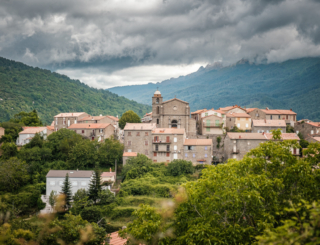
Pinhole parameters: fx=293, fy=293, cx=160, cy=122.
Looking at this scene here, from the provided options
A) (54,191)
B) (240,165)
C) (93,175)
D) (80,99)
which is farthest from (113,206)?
(80,99)

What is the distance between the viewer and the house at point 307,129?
6488cm

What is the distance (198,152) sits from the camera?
177 feet

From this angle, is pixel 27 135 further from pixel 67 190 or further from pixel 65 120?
pixel 67 190

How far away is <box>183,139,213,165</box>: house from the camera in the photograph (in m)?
53.7

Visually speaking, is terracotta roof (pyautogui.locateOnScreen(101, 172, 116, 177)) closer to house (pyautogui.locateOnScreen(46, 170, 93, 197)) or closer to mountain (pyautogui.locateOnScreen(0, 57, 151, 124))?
house (pyautogui.locateOnScreen(46, 170, 93, 197))

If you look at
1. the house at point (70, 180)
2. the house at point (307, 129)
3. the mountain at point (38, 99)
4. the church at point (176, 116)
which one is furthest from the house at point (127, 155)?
the mountain at point (38, 99)

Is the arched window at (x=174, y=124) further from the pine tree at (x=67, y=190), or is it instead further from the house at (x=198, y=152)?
the pine tree at (x=67, y=190)

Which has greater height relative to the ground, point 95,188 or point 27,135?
point 27,135

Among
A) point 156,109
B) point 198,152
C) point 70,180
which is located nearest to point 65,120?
point 156,109

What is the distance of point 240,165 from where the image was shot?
18.6 m

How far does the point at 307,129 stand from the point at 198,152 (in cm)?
2911

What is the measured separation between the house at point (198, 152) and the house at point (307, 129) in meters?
26.6

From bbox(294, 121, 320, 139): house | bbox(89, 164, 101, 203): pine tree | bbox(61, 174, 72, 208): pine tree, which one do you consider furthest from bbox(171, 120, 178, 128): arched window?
bbox(294, 121, 320, 139): house

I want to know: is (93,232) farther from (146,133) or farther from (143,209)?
(146,133)
